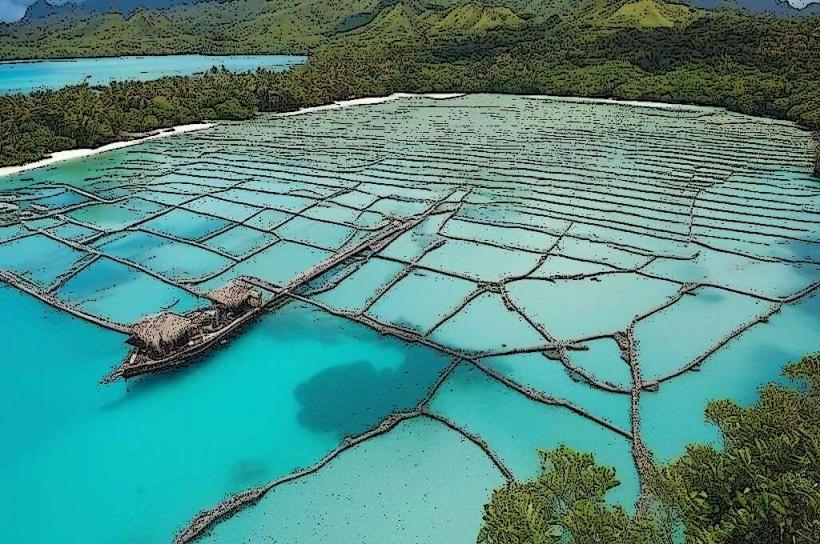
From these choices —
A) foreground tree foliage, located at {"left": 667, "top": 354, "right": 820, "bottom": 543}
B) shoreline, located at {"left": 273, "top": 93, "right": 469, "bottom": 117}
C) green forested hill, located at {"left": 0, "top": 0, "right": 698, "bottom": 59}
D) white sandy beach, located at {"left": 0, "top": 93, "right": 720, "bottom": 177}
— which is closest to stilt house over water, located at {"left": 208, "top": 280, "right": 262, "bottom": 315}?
foreground tree foliage, located at {"left": 667, "top": 354, "right": 820, "bottom": 543}

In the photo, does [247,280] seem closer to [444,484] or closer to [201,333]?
[201,333]

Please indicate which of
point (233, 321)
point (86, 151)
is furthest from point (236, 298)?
point (86, 151)

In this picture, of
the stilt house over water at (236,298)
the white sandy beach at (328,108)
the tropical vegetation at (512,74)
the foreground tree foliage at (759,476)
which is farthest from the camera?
the tropical vegetation at (512,74)

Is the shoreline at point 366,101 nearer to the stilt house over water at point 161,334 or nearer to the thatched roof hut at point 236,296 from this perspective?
the thatched roof hut at point 236,296

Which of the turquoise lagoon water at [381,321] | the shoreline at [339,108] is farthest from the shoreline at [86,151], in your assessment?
the turquoise lagoon water at [381,321]

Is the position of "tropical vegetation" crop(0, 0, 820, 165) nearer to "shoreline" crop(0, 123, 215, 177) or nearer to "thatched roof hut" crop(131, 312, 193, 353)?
"shoreline" crop(0, 123, 215, 177)

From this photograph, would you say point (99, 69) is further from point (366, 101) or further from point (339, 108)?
point (339, 108)

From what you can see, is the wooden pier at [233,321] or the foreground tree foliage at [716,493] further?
the wooden pier at [233,321]
